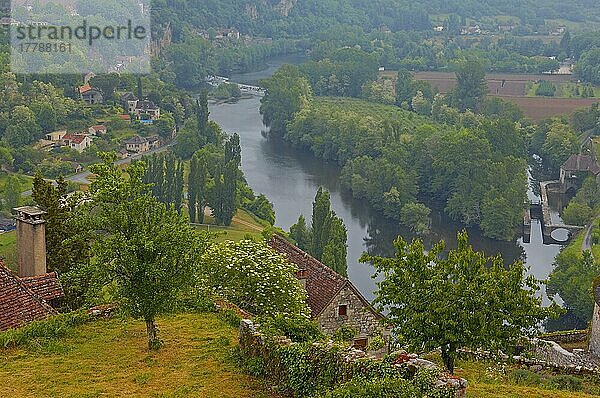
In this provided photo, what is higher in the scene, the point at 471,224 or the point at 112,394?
the point at 112,394

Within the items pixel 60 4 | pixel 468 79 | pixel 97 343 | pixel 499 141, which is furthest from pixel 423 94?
pixel 97 343

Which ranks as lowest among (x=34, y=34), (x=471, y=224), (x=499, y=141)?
(x=471, y=224)

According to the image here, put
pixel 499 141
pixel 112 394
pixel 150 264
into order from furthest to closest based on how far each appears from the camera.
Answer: pixel 499 141, pixel 150 264, pixel 112 394

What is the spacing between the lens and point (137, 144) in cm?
8269

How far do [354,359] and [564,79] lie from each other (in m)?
125

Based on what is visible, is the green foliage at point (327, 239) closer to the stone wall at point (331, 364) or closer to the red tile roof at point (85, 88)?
the stone wall at point (331, 364)

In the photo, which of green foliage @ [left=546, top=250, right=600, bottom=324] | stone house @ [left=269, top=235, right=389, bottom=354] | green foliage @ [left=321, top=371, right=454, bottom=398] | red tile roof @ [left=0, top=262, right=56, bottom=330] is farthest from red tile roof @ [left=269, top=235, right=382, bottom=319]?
green foliage @ [left=546, top=250, right=600, bottom=324]

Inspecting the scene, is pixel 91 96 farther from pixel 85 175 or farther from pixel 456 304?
pixel 456 304

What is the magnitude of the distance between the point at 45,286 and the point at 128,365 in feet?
15.5

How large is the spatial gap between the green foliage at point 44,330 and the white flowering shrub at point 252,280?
4991mm

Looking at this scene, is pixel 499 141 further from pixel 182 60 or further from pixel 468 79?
pixel 182 60

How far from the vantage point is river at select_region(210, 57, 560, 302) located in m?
58.6

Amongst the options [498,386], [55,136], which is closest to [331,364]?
[498,386]

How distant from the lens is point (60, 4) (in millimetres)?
142250
